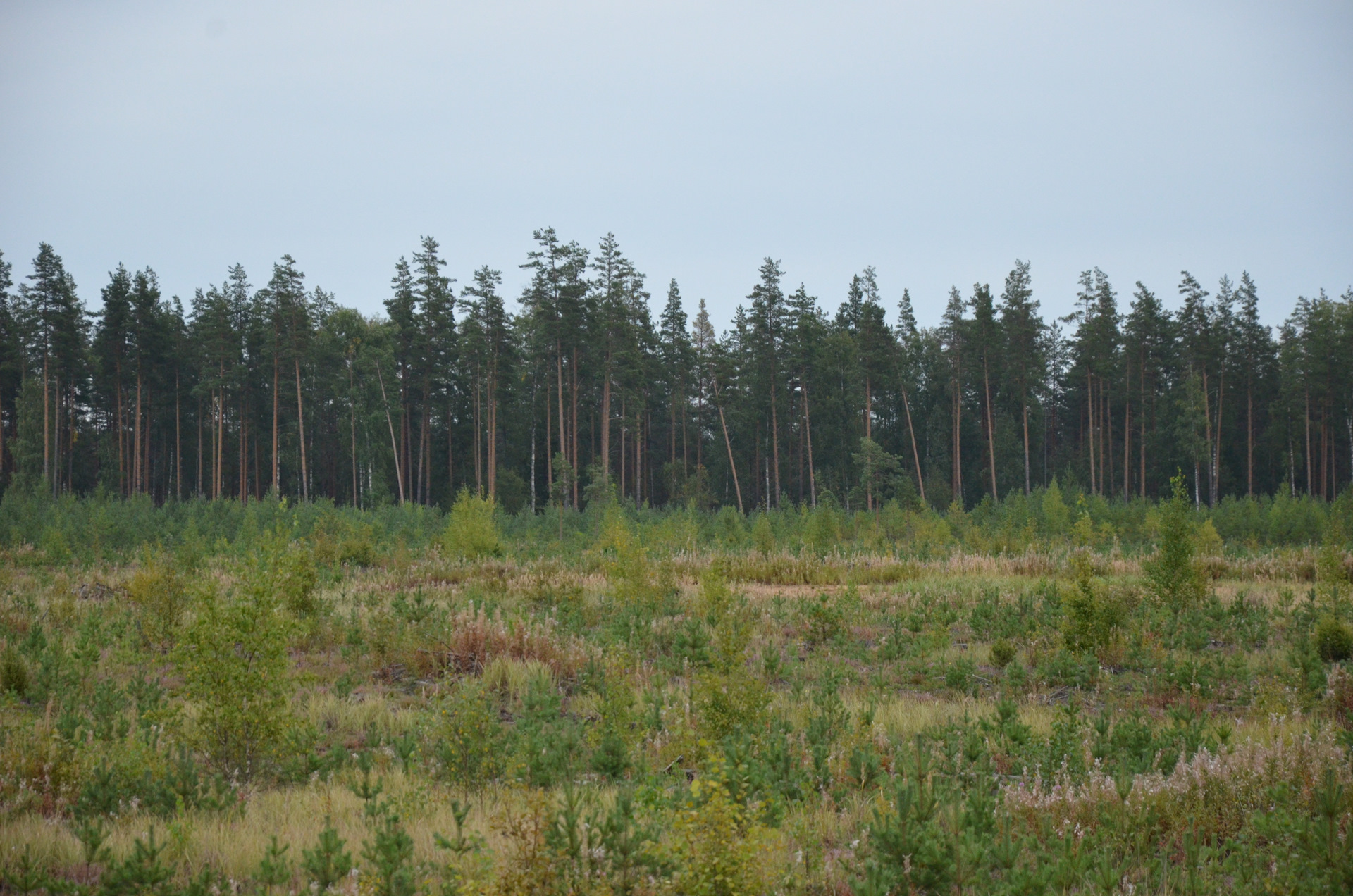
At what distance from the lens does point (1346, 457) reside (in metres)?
56.5

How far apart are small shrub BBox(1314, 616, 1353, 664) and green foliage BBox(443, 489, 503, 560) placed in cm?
1516

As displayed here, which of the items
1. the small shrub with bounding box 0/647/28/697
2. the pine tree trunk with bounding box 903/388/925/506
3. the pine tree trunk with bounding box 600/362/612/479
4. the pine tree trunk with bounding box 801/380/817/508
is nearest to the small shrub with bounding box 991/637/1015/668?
the small shrub with bounding box 0/647/28/697

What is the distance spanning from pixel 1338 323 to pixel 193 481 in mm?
80558

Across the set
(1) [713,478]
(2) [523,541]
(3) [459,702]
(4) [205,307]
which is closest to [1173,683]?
(3) [459,702]

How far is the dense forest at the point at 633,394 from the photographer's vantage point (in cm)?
4875

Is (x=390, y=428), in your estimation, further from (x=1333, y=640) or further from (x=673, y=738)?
(x=1333, y=640)

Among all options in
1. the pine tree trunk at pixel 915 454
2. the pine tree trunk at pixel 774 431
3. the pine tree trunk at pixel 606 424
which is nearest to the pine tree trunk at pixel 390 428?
the pine tree trunk at pixel 606 424

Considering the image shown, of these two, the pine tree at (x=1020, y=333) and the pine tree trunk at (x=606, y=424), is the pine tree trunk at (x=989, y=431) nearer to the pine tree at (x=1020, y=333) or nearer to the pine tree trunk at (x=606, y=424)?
the pine tree at (x=1020, y=333)

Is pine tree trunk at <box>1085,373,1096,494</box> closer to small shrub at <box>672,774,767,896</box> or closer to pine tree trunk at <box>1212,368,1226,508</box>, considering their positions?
pine tree trunk at <box>1212,368,1226,508</box>

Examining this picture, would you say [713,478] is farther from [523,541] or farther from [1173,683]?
[1173,683]

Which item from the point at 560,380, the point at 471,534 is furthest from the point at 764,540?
the point at 560,380

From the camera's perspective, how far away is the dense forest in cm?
4875

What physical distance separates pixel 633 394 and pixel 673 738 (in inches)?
1750

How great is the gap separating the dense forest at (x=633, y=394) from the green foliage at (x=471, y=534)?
23.6 metres
